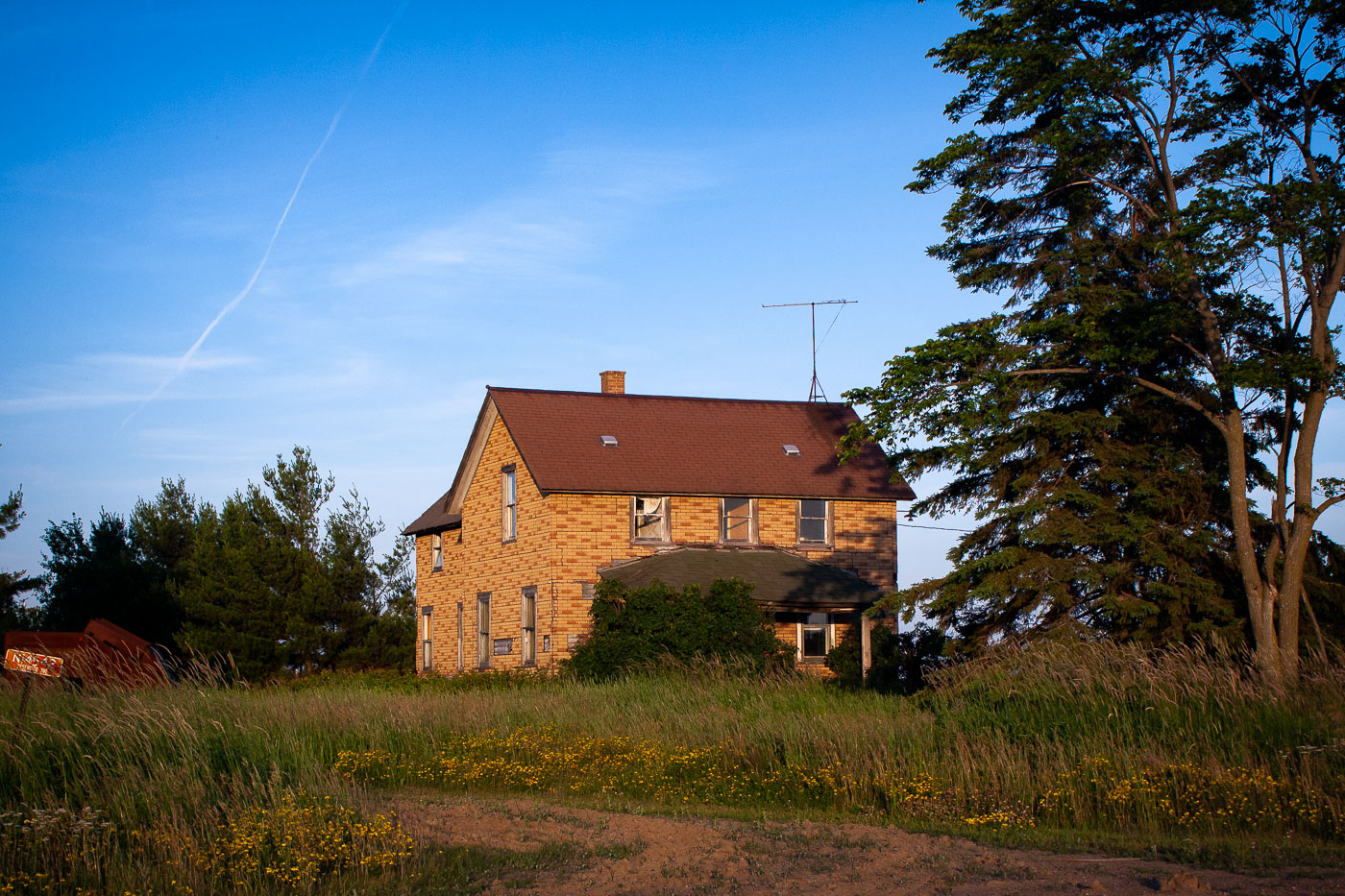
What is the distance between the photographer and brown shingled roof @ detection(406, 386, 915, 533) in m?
29.5

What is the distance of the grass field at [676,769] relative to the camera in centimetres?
911

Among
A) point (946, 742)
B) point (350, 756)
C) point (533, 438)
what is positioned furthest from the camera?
point (533, 438)

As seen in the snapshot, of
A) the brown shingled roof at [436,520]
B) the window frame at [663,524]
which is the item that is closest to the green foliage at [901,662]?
the window frame at [663,524]

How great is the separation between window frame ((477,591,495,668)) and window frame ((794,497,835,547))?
8098mm

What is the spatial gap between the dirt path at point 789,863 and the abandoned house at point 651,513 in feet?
52.4

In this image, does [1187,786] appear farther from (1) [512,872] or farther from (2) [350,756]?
(2) [350,756]

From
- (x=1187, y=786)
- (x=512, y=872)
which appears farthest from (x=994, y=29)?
(x=512, y=872)

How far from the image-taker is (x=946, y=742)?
510 inches

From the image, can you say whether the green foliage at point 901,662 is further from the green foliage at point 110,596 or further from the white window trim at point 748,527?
the green foliage at point 110,596

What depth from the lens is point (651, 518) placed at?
2984cm

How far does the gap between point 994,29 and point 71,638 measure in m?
20.2

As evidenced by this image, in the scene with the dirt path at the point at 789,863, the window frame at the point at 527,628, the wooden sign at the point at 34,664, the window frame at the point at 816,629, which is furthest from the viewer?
the window frame at the point at 527,628

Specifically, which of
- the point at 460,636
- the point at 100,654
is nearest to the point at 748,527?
the point at 460,636

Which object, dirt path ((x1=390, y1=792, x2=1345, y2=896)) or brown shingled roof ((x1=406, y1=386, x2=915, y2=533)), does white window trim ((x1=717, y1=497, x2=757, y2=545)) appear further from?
dirt path ((x1=390, y1=792, x2=1345, y2=896))
